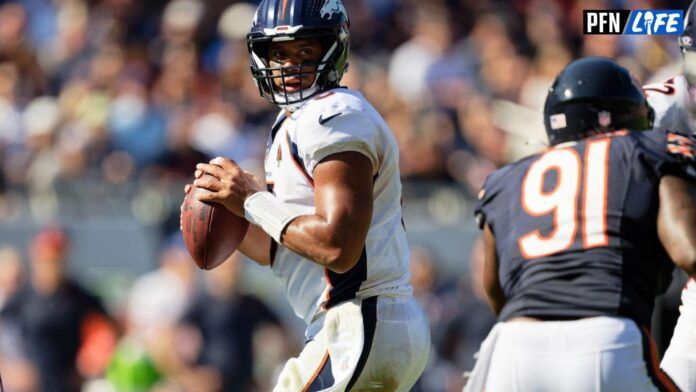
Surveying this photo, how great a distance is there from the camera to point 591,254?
13.6 ft

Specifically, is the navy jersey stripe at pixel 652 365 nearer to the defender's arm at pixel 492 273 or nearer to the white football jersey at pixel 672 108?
the defender's arm at pixel 492 273

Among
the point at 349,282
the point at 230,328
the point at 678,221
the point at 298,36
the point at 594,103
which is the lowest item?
the point at 230,328

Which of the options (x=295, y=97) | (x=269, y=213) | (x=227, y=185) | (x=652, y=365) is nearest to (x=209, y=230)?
(x=227, y=185)

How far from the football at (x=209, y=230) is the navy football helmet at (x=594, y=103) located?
1189 mm

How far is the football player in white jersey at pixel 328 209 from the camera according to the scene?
4.27 meters

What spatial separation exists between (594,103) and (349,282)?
3.39 ft

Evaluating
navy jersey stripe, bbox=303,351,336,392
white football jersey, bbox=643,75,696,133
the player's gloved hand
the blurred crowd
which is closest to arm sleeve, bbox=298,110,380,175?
the player's gloved hand

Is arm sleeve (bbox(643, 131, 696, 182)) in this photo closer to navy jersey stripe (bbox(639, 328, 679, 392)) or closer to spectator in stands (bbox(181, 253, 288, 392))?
navy jersey stripe (bbox(639, 328, 679, 392))

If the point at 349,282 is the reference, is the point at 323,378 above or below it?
below

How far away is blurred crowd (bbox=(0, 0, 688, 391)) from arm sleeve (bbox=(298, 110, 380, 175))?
3912 millimetres

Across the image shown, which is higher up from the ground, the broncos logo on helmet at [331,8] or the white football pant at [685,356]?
the broncos logo on helmet at [331,8]

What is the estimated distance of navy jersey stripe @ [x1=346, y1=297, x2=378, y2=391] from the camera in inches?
171

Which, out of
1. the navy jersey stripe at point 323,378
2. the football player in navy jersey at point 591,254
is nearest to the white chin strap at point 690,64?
the football player in navy jersey at point 591,254

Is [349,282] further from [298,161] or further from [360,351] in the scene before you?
[298,161]
